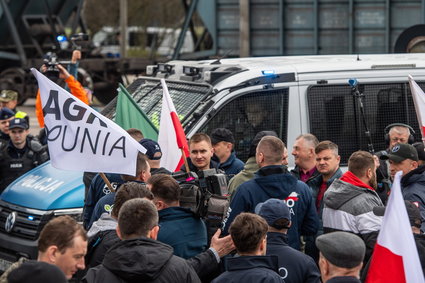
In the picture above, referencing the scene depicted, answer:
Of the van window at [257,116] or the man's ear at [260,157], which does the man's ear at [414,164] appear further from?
the van window at [257,116]

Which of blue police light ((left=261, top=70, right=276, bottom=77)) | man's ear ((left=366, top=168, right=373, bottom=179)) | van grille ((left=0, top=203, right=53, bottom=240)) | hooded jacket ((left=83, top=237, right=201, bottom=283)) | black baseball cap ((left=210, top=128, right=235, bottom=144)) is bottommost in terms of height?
van grille ((left=0, top=203, right=53, bottom=240))

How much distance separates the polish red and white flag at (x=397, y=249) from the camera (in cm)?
463

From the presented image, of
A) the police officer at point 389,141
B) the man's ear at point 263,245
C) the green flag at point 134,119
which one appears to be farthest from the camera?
the green flag at point 134,119

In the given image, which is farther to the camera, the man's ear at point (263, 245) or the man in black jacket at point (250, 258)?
the man's ear at point (263, 245)

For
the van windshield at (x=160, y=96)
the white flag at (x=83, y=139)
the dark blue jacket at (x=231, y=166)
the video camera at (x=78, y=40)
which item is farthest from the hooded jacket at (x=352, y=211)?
the video camera at (x=78, y=40)

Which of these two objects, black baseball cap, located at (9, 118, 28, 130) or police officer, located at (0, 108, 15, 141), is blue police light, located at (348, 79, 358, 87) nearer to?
black baseball cap, located at (9, 118, 28, 130)

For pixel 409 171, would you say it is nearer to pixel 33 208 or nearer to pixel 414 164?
pixel 414 164

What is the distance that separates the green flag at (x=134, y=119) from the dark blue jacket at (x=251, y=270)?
362 cm

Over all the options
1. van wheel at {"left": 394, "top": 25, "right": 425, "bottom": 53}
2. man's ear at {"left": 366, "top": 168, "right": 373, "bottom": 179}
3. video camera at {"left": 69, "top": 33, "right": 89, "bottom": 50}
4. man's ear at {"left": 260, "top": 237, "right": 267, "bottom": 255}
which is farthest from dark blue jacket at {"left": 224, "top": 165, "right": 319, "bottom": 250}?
van wheel at {"left": 394, "top": 25, "right": 425, "bottom": 53}

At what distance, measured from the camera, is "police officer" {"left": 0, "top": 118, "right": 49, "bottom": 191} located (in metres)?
10.0

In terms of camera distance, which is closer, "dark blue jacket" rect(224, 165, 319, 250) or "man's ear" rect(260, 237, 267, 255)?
"man's ear" rect(260, 237, 267, 255)

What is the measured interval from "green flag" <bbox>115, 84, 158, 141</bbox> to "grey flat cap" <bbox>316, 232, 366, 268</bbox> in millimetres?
Result: 4123

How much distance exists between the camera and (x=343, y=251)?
4.76 metres

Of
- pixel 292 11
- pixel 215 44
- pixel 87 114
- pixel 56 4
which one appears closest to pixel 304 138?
pixel 87 114
